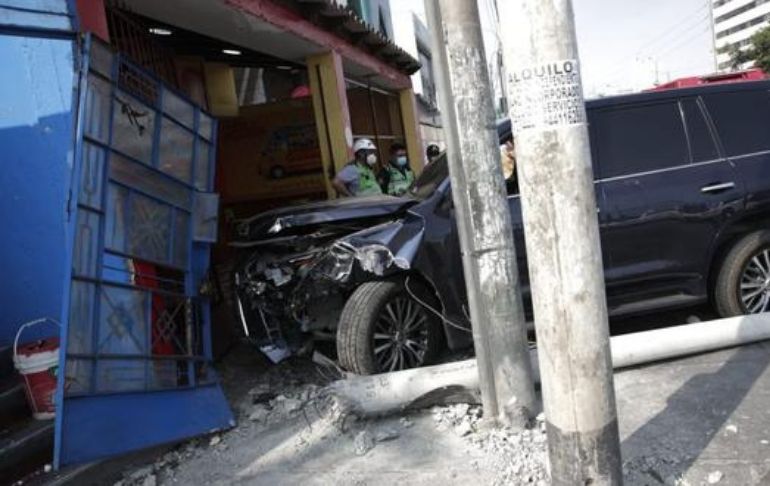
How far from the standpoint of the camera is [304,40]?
28.2ft

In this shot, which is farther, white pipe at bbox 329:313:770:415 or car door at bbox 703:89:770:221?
car door at bbox 703:89:770:221

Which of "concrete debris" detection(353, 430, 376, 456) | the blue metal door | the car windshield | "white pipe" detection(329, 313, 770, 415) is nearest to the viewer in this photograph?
the blue metal door

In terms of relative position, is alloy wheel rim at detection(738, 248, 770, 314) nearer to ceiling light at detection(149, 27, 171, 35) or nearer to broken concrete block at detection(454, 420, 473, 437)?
broken concrete block at detection(454, 420, 473, 437)

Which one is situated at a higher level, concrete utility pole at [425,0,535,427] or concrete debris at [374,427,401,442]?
concrete utility pole at [425,0,535,427]

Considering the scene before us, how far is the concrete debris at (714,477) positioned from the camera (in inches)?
125

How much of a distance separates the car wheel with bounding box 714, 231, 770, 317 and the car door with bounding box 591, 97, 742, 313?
0.53ft

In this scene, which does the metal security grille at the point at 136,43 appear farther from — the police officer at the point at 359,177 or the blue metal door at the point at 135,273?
the police officer at the point at 359,177

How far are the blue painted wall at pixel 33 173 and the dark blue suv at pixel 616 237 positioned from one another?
4.42 feet

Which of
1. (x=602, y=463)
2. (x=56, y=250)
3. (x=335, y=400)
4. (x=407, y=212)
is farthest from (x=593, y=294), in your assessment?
(x=56, y=250)

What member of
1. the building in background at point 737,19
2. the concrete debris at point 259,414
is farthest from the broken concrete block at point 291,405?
the building in background at point 737,19

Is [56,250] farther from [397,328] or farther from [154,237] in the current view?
[397,328]

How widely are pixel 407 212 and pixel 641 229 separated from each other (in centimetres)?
171

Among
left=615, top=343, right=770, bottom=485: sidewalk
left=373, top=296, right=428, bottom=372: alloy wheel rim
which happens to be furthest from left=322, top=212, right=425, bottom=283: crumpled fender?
left=615, top=343, right=770, bottom=485: sidewalk

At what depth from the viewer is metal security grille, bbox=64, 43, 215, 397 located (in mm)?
3857
